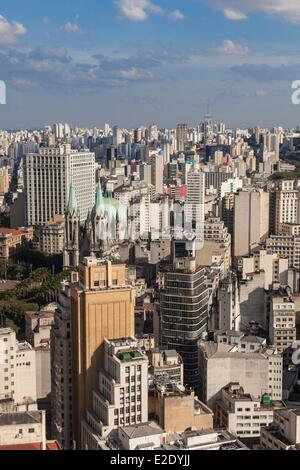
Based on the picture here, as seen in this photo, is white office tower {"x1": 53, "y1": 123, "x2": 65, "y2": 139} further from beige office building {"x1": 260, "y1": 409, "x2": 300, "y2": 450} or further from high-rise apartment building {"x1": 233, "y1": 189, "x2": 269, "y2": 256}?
beige office building {"x1": 260, "y1": 409, "x2": 300, "y2": 450}

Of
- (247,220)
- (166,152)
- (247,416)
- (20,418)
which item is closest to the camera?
(20,418)

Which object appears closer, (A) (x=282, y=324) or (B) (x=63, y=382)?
(B) (x=63, y=382)

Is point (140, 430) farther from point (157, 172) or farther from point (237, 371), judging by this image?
point (157, 172)

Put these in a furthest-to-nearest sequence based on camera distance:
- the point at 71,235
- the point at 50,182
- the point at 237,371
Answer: the point at 50,182, the point at 71,235, the point at 237,371

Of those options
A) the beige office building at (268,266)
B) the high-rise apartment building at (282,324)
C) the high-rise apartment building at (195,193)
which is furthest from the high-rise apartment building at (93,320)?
the high-rise apartment building at (195,193)

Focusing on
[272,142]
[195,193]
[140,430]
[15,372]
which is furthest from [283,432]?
[272,142]

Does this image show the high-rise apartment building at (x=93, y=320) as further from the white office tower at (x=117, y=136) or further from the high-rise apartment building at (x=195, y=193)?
the white office tower at (x=117, y=136)
